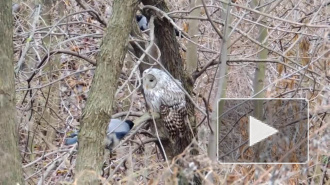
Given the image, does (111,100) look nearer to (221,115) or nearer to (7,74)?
(7,74)

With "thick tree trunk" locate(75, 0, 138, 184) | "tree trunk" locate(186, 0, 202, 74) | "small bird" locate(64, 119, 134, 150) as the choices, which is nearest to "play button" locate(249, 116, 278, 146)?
"thick tree trunk" locate(75, 0, 138, 184)

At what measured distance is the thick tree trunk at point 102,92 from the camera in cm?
273

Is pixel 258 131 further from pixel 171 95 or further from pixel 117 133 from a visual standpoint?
pixel 171 95

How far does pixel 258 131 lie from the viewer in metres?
2.82

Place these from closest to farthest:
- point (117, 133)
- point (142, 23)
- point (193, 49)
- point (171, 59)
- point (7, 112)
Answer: point (7, 112) < point (117, 133) < point (171, 59) < point (193, 49) < point (142, 23)

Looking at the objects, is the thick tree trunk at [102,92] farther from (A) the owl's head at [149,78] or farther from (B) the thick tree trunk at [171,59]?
(B) the thick tree trunk at [171,59]

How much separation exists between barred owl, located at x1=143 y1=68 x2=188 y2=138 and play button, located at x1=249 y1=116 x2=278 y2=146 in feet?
3.10

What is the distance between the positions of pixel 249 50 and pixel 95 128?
265 cm

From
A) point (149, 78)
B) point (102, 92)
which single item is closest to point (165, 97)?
point (149, 78)

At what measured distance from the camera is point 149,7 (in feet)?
11.9

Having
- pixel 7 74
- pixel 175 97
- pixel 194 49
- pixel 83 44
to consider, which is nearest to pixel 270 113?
pixel 175 97

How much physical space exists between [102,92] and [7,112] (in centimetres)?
48

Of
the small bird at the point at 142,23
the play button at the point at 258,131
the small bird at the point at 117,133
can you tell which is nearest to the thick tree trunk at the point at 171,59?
the small bird at the point at 142,23
